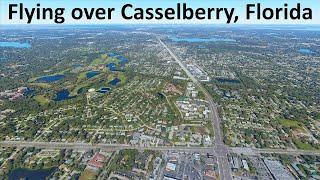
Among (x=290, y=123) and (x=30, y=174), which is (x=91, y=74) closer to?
(x=30, y=174)

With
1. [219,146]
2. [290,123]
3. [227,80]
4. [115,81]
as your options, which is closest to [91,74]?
[115,81]

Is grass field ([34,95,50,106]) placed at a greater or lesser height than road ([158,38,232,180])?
→ greater

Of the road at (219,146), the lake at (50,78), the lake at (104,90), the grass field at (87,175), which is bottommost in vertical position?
the grass field at (87,175)

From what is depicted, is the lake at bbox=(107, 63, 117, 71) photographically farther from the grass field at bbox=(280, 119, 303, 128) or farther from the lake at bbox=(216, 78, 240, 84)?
the grass field at bbox=(280, 119, 303, 128)

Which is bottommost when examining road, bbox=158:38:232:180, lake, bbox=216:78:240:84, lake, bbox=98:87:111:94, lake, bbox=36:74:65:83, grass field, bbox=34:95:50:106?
road, bbox=158:38:232:180

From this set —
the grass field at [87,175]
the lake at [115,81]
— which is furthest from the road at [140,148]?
the lake at [115,81]

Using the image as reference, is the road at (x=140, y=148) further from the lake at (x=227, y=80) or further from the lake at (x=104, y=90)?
the lake at (x=227, y=80)

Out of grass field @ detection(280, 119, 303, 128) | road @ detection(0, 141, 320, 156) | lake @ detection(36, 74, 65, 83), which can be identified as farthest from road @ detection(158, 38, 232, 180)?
lake @ detection(36, 74, 65, 83)

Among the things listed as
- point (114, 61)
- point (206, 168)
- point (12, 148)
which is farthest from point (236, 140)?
point (114, 61)

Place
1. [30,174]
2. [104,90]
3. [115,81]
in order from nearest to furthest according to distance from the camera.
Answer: [30,174] < [104,90] < [115,81]
